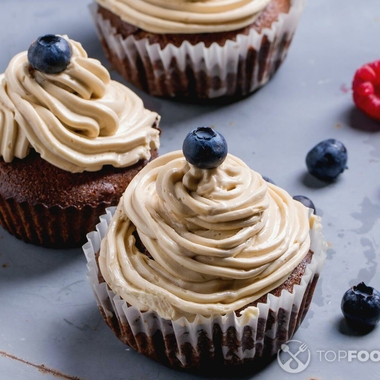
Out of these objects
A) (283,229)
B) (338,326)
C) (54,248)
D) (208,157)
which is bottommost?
(338,326)

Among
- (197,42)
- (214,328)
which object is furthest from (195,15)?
(214,328)

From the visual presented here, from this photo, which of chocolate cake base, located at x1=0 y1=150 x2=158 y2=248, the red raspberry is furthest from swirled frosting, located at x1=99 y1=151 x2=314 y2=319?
the red raspberry

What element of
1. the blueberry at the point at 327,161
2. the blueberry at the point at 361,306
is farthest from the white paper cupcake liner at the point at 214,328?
the blueberry at the point at 327,161

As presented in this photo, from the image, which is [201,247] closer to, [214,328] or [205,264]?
[205,264]

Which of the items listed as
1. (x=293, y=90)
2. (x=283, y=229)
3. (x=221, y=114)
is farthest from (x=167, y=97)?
(x=283, y=229)

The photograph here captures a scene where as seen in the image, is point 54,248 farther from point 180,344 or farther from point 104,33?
point 104,33

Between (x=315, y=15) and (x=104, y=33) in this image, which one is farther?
(x=315, y=15)

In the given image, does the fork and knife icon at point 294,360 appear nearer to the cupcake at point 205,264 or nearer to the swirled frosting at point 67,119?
the cupcake at point 205,264
